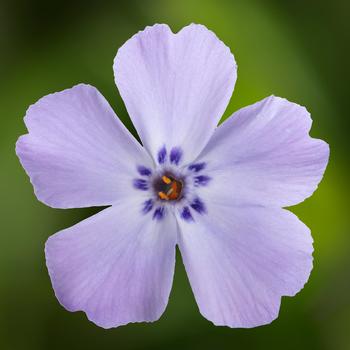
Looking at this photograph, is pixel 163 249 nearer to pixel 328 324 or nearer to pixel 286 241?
pixel 286 241

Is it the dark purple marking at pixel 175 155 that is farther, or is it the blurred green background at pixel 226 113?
the blurred green background at pixel 226 113

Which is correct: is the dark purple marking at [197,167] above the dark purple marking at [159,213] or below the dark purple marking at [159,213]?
above

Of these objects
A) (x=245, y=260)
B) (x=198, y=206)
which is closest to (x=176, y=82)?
(x=198, y=206)

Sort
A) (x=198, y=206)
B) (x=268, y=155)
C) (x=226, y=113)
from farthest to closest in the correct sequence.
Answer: (x=226, y=113) < (x=198, y=206) < (x=268, y=155)

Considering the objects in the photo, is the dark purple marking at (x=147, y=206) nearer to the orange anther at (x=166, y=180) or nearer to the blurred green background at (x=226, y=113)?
the orange anther at (x=166, y=180)

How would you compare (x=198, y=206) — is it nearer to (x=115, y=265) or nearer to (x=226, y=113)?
(x=115, y=265)

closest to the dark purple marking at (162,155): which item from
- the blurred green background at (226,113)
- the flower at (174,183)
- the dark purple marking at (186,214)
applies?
the flower at (174,183)
